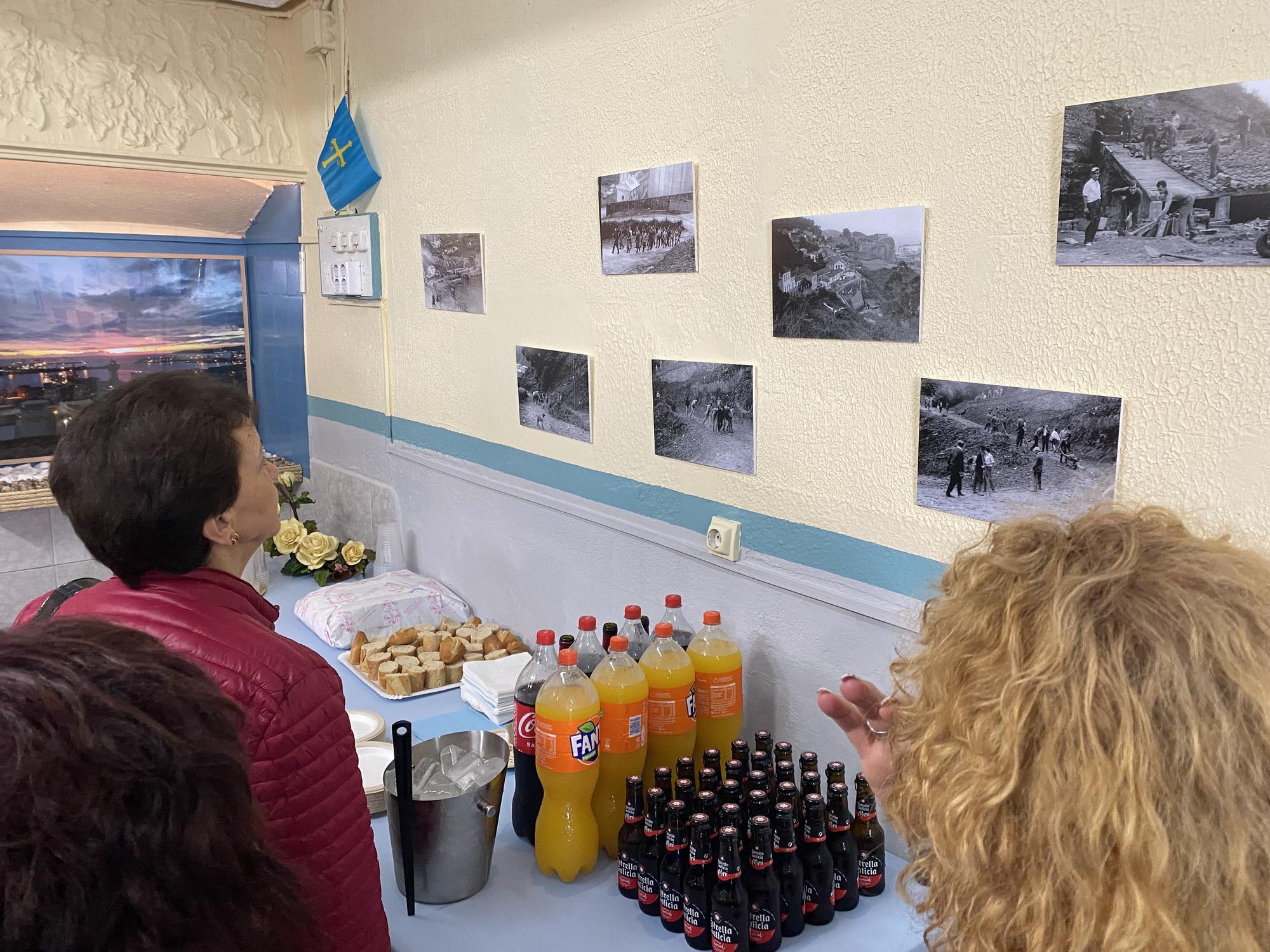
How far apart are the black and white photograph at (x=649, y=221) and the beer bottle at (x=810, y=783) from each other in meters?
0.92

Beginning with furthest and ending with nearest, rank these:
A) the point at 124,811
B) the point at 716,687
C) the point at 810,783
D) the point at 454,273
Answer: the point at 454,273, the point at 716,687, the point at 810,783, the point at 124,811

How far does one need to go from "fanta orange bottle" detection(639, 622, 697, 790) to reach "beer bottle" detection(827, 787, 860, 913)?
0.93ft

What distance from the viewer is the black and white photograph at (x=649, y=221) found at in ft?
5.76

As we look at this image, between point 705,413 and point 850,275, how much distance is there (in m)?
0.41

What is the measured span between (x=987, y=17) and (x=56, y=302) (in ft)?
10.9

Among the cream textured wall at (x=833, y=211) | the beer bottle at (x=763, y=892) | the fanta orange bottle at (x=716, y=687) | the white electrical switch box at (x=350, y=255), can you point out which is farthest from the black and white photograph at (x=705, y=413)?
the white electrical switch box at (x=350, y=255)

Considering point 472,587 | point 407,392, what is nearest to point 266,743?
point 472,587

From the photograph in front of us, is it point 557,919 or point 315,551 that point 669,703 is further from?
point 315,551

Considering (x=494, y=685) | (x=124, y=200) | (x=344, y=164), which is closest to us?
(x=494, y=685)

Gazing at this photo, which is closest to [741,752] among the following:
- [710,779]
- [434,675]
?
[710,779]

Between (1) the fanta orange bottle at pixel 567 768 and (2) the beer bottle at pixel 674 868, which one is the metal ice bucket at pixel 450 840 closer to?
(1) the fanta orange bottle at pixel 567 768

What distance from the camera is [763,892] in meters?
Answer: 1.27

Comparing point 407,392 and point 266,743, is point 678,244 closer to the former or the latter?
point 266,743

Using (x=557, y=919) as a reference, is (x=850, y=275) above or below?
above
